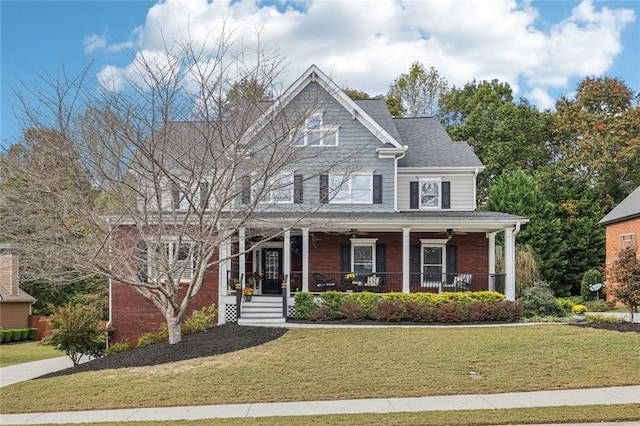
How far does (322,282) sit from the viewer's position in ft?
72.8

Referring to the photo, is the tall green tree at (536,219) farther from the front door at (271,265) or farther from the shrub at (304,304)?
the shrub at (304,304)

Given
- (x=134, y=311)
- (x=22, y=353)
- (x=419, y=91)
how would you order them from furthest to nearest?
(x=419, y=91) < (x=22, y=353) < (x=134, y=311)

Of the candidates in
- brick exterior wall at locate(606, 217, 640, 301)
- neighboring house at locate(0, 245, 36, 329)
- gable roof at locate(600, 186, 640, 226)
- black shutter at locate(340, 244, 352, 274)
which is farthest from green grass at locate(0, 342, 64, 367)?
gable roof at locate(600, 186, 640, 226)

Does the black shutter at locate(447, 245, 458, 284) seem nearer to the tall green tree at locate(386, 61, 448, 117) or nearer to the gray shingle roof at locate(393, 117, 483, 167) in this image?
the gray shingle roof at locate(393, 117, 483, 167)

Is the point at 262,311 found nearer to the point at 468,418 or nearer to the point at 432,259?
the point at 432,259

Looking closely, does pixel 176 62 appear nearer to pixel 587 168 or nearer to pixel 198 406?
pixel 198 406

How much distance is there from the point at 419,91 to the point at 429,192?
71.8 ft

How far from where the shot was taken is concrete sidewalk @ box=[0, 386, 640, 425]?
9.72 m

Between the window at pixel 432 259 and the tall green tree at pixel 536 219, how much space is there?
31.9 feet

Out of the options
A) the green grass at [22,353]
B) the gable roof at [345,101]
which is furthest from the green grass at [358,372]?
the green grass at [22,353]

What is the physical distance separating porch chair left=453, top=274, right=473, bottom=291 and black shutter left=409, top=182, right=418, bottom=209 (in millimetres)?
3651

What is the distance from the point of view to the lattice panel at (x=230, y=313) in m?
20.1

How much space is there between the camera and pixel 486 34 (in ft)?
80.5

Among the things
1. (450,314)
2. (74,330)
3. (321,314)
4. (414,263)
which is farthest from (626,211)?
(74,330)
